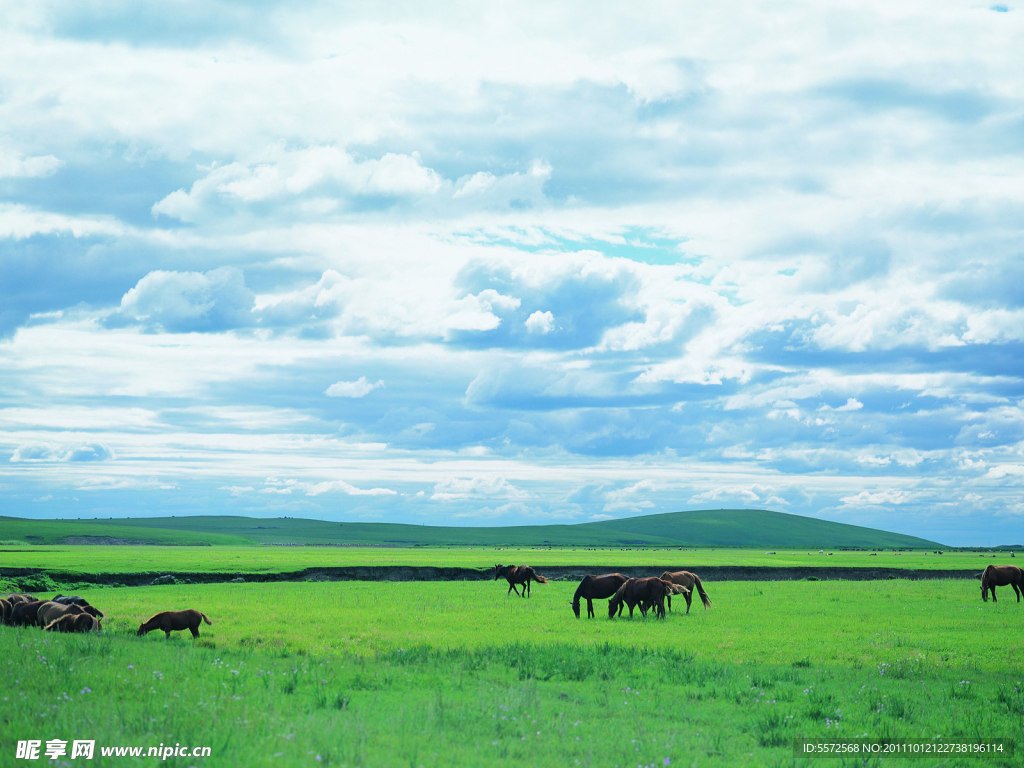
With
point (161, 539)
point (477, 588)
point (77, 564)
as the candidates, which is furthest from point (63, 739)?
point (161, 539)

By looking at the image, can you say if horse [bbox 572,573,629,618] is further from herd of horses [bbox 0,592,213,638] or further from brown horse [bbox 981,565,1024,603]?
brown horse [bbox 981,565,1024,603]

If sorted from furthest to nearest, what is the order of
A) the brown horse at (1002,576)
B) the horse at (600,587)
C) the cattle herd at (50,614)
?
the brown horse at (1002,576)
the horse at (600,587)
the cattle herd at (50,614)

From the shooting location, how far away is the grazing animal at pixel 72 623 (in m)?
22.9

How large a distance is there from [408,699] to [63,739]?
5978 mm

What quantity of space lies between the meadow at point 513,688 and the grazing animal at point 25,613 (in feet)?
8.69

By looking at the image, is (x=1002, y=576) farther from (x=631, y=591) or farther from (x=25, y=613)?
(x=25, y=613)

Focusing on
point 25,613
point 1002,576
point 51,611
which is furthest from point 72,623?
point 1002,576

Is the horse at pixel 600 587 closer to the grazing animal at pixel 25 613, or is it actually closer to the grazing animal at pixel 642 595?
the grazing animal at pixel 642 595

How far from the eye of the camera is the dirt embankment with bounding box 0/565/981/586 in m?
53.5

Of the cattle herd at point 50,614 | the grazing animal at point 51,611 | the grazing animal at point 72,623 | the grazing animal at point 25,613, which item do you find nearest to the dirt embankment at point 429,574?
the cattle herd at point 50,614

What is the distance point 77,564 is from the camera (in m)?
61.2

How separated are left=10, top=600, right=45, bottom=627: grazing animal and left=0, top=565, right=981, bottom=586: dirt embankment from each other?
28.3 meters

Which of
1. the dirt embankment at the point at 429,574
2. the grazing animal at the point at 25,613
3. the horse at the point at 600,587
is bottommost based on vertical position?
the dirt embankment at the point at 429,574

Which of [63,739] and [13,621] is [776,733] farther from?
[13,621]
